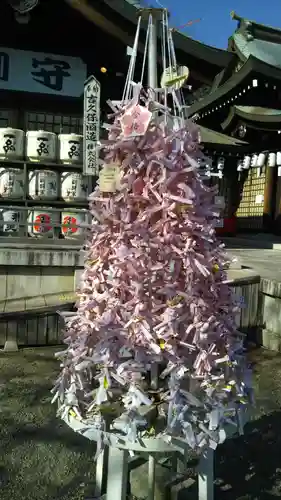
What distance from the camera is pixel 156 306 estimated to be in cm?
228

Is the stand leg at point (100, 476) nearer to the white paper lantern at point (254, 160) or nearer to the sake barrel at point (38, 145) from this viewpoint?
the sake barrel at point (38, 145)

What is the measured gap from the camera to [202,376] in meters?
2.28

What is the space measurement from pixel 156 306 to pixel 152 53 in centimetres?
140

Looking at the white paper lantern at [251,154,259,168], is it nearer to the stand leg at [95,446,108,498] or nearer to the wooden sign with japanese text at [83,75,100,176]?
the wooden sign with japanese text at [83,75,100,176]

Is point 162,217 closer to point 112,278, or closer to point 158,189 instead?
point 158,189

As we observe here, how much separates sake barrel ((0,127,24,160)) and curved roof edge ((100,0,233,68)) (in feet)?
11.7

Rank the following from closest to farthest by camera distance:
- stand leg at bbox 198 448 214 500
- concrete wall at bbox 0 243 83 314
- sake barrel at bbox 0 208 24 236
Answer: stand leg at bbox 198 448 214 500 → concrete wall at bbox 0 243 83 314 → sake barrel at bbox 0 208 24 236

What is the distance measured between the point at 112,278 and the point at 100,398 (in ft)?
2.05

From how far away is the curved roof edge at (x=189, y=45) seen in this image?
9.49m

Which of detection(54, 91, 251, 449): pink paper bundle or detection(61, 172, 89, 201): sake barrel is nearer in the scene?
detection(54, 91, 251, 449): pink paper bundle

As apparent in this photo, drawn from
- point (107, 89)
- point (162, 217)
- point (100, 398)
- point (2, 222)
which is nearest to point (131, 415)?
point (100, 398)

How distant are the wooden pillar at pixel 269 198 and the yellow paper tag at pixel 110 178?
61.4 feet

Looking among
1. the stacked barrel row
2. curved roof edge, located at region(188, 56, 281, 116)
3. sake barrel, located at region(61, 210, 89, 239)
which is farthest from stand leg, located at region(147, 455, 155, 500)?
curved roof edge, located at region(188, 56, 281, 116)

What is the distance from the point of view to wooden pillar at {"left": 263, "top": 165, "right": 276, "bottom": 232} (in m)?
20.0
